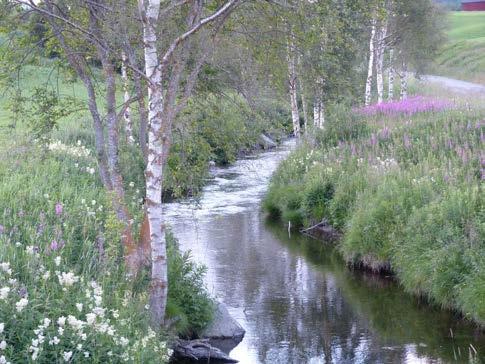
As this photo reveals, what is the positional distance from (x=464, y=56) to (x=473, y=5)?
5590 centimetres

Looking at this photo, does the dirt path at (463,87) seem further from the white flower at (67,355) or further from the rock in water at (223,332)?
the white flower at (67,355)

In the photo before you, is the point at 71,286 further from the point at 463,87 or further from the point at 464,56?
the point at 464,56

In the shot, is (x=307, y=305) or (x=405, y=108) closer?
(x=307, y=305)

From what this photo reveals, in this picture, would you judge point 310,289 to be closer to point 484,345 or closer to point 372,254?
point 372,254

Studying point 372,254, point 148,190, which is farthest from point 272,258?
point 148,190

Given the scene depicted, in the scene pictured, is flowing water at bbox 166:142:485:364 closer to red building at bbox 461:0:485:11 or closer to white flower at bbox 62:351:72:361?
white flower at bbox 62:351:72:361

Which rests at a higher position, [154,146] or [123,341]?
[154,146]

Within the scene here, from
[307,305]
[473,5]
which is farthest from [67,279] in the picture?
[473,5]

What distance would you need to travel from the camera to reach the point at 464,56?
69.1 meters

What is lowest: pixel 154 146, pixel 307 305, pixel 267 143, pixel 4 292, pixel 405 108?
pixel 307 305

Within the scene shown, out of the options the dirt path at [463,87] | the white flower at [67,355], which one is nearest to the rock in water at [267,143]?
the dirt path at [463,87]

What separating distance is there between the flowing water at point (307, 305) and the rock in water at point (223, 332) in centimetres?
14

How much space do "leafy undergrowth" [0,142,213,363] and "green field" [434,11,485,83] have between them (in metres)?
42.5

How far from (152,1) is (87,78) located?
3453mm
